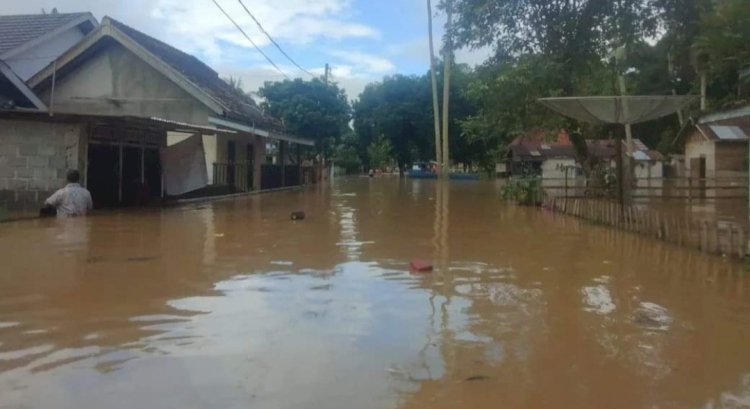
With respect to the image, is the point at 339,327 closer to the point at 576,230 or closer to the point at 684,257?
the point at 684,257

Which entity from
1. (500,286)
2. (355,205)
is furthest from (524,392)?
(355,205)

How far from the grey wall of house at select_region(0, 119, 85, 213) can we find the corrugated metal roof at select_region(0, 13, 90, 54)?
4828 millimetres

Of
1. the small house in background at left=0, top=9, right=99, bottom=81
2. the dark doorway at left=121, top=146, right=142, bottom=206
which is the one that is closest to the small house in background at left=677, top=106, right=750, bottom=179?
the dark doorway at left=121, top=146, right=142, bottom=206

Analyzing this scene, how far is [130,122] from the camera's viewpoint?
56.2ft

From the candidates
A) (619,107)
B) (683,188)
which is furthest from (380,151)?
(619,107)

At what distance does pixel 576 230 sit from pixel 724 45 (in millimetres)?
6687

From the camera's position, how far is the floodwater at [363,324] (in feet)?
15.3

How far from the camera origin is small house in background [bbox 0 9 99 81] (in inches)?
816

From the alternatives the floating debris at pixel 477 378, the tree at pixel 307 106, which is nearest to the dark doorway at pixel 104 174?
the floating debris at pixel 477 378

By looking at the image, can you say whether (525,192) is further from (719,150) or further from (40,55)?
(40,55)

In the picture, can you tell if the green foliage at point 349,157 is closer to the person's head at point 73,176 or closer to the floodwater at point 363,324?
the person's head at point 73,176

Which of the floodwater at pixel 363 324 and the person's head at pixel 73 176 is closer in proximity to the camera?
the floodwater at pixel 363 324

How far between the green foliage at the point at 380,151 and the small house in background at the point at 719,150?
110 feet

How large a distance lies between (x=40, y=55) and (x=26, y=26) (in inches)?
36.4
